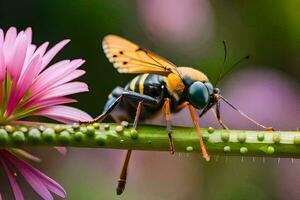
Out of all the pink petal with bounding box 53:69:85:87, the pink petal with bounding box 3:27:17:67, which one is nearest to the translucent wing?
the pink petal with bounding box 53:69:85:87

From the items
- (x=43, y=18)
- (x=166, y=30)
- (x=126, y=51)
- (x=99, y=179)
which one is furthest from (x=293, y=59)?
(x=126, y=51)

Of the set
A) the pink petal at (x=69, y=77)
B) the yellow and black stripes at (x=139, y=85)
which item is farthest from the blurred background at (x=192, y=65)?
the pink petal at (x=69, y=77)

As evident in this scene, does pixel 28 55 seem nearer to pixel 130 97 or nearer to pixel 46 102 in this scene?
pixel 46 102

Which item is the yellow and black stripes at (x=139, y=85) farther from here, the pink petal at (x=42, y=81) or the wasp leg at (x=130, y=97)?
the pink petal at (x=42, y=81)

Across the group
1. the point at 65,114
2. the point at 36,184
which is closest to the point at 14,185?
the point at 36,184

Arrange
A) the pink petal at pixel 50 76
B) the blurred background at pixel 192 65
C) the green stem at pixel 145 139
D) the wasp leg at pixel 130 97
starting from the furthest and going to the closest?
1. the blurred background at pixel 192 65
2. the wasp leg at pixel 130 97
3. the pink petal at pixel 50 76
4. the green stem at pixel 145 139

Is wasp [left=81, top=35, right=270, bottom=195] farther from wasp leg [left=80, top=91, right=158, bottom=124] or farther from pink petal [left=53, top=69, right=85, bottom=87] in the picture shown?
pink petal [left=53, top=69, right=85, bottom=87]
